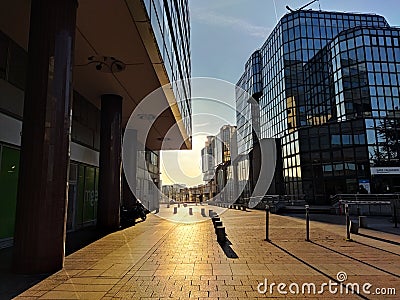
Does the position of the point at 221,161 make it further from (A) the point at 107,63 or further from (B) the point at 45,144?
(B) the point at 45,144

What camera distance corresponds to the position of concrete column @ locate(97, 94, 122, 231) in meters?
15.0

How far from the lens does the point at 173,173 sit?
116ft

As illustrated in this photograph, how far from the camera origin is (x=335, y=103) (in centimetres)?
4156

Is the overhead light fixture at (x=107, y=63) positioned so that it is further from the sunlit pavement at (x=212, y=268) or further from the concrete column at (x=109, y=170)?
the sunlit pavement at (x=212, y=268)

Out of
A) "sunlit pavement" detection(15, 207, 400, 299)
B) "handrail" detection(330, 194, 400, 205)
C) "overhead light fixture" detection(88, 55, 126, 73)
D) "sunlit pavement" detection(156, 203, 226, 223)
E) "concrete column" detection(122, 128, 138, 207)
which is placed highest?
"overhead light fixture" detection(88, 55, 126, 73)

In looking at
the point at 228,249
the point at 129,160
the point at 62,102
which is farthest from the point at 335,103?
the point at 62,102

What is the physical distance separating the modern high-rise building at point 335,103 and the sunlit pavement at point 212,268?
26923 millimetres

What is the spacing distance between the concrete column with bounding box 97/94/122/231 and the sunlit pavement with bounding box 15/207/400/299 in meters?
3.66

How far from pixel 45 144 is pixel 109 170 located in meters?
8.02

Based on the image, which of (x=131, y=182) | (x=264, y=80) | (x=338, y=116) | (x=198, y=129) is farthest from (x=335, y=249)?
(x=264, y=80)

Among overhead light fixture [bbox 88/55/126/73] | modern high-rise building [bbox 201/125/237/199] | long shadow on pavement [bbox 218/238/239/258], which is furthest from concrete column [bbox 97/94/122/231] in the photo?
modern high-rise building [bbox 201/125/237/199]

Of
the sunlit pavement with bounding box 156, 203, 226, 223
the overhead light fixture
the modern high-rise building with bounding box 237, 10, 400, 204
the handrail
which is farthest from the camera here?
the modern high-rise building with bounding box 237, 10, 400, 204

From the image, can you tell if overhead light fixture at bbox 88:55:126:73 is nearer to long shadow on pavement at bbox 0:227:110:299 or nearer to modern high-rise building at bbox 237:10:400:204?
long shadow on pavement at bbox 0:227:110:299

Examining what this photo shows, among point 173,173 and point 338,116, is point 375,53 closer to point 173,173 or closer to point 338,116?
point 338,116
